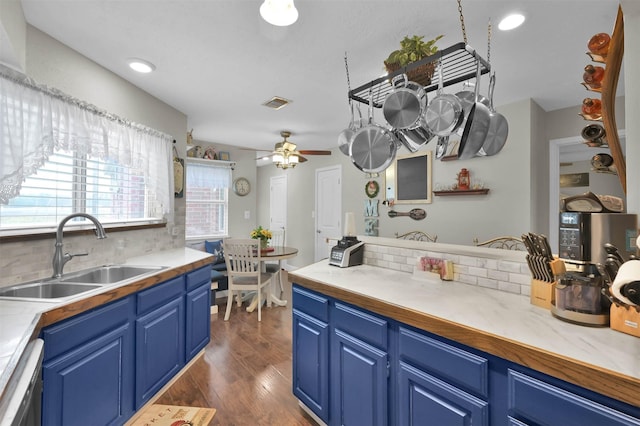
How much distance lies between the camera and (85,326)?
1.42m

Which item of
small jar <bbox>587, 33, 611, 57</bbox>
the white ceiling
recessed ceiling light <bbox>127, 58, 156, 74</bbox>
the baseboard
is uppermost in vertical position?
the white ceiling

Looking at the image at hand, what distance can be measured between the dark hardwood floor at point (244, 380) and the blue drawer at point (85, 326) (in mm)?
807

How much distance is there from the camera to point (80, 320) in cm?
140

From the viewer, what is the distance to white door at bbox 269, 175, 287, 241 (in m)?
6.53

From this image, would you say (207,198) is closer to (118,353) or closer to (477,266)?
(118,353)

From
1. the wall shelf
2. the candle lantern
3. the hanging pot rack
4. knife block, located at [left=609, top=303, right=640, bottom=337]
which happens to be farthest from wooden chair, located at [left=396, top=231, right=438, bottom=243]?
knife block, located at [left=609, top=303, right=640, bottom=337]

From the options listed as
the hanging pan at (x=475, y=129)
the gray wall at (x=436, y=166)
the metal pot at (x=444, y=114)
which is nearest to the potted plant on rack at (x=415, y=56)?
the metal pot at (x=444, y=114)

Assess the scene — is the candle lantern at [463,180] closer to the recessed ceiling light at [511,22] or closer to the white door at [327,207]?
the recessed ceiling light at [511,22]

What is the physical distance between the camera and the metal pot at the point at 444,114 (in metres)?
1.38

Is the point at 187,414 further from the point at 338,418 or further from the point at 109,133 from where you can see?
the point at 109,133

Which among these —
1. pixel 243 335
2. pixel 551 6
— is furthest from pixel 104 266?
pixel 551 6

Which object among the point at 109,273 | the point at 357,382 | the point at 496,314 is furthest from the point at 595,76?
the point at 109,273

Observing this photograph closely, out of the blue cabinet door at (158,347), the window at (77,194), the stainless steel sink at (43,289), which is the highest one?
the window at (77,194)

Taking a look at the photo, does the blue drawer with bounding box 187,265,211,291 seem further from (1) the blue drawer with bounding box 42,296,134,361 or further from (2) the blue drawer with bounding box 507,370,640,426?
(2) the blue drawer with bounding box 507,370,640,426
